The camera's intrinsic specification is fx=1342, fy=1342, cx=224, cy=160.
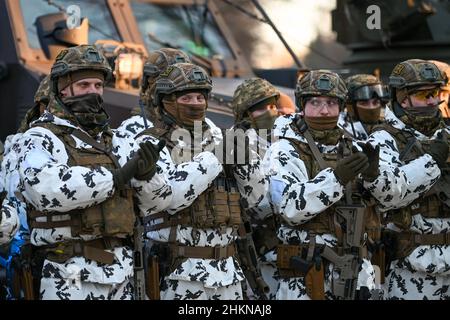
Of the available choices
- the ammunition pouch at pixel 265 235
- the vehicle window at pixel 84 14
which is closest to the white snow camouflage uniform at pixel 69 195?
the ammunition pouch at pixel 265 235

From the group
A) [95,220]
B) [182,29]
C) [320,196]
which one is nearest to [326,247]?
[320,196]

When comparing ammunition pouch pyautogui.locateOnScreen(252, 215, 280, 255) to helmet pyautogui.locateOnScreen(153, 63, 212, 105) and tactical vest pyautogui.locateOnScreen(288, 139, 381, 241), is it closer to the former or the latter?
tactical vest pyautogui.locateOnScreen(288, 139, 381, 241)

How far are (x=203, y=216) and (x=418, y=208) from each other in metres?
1.55

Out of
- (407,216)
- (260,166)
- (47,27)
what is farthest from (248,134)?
(47,27)

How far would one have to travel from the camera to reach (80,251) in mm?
6598

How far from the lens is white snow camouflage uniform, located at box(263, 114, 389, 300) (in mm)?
7133

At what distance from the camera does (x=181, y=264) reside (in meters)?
7.13

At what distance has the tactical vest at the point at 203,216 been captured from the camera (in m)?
7.12

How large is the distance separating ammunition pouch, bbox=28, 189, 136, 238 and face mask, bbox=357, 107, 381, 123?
3.53 metres

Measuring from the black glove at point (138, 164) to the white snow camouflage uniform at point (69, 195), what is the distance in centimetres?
5

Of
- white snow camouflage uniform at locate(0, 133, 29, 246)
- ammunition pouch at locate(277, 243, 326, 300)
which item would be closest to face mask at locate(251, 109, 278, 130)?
ammunition pouch at locate(277, 243, 326, 300)

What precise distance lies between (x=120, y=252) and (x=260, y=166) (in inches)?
41.7

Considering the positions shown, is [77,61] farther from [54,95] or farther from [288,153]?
[288,153]

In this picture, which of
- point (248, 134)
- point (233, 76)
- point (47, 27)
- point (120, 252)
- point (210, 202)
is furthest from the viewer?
point (233, 76)
